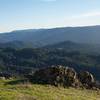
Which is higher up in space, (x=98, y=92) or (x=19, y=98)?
(x=19, y=98)

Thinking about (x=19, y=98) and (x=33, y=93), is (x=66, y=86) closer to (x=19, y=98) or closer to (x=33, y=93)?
(x=33, y=93)

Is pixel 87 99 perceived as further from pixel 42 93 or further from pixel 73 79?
pixel 73 79

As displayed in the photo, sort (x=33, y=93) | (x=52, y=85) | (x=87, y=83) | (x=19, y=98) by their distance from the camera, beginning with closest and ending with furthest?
1. (x=19, y=98)
2. (x=33, y=93)
3. (x=52, y=85)
4. (x=87, y=83)

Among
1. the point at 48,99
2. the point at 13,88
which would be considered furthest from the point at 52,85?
the point at 48,99

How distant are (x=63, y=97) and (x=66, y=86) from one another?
37.3 feet

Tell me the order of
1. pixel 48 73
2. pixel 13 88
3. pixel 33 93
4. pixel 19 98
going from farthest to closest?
pixel 48 73, pixel 13 88, pixel 33 93, pixel 19 98

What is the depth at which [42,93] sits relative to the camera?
33.7m

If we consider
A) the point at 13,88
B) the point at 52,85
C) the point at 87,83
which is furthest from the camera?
the point at 87,83

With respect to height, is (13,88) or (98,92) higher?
(13,88)

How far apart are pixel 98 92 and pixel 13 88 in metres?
14.7

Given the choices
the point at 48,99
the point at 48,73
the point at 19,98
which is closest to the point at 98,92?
the point at 48,73

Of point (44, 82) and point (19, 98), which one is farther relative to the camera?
point (44, 82)

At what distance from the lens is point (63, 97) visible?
109 feet

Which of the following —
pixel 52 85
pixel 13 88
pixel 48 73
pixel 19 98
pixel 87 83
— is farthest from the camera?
pixel 87 83
